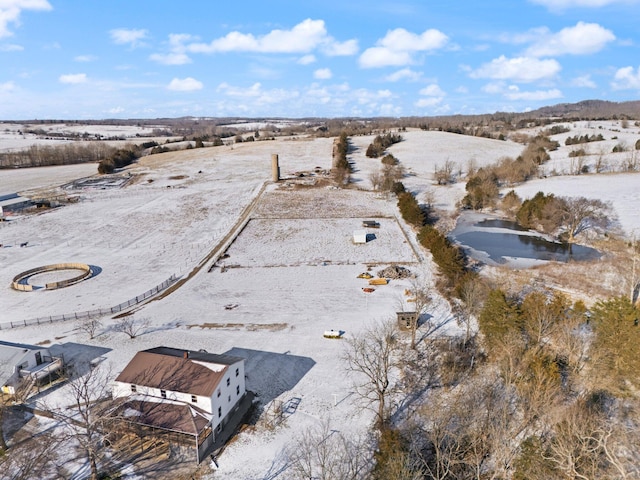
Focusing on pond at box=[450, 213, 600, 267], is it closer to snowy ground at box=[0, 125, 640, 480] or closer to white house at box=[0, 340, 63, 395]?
snowy ground at box=[0, 125, 640, 480]

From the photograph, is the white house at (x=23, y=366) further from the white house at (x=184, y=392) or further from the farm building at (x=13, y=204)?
the farm building at (x=13, y=204)

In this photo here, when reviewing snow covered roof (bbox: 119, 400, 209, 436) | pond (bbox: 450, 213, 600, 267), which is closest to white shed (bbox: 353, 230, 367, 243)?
pond (bbox: 450, 213, 600, 267)

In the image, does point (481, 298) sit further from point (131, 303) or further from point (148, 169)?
point (148, 169)

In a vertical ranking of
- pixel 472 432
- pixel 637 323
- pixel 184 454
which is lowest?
pixel 184 454

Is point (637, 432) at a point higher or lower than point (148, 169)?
lower

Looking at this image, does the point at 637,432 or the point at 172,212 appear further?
the point at 172,212

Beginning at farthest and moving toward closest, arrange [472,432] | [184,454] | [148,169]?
[148,169]
[184,454]
[472,432]

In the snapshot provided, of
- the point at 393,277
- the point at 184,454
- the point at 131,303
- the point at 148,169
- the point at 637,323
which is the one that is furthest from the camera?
the point at 148,169

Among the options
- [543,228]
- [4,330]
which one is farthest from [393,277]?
[4,330]
